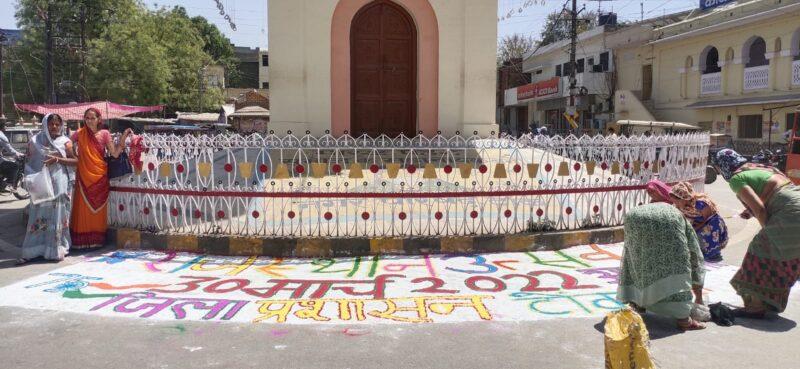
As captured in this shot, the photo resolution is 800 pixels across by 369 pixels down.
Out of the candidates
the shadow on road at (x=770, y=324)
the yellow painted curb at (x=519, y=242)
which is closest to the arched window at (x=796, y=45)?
the yellow painted curb at (x=519, y=242)

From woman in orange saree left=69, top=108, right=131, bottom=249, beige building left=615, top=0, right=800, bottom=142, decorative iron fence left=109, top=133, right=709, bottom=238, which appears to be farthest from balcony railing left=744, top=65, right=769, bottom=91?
woman in orange saree left=69, top=108, right=131, bottom=249

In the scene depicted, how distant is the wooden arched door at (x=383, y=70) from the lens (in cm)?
1224

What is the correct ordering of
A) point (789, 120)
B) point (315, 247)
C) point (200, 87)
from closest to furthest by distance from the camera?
point (315, 247) → point (789, 120) → point (200, 87)

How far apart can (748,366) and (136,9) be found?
35.6 meters

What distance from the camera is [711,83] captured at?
2614cm

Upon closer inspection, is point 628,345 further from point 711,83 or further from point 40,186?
point 711,83

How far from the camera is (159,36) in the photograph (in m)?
35.7

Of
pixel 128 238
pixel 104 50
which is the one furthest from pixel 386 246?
pixel 104 50

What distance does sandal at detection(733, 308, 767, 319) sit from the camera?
4.68 meters

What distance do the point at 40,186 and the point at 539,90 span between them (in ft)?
112

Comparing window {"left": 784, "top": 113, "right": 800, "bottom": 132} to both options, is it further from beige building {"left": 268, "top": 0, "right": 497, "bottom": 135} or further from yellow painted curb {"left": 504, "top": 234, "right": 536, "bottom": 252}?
yellow painted curb {"left": 504, "top": 234, "right": 536, "bottom": 252}

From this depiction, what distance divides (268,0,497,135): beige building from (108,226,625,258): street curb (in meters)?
5.47

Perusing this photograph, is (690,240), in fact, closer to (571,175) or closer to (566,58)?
(571,175)

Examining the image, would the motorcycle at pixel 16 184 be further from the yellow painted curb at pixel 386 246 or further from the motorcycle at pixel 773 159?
the motorcycle at pixel 773 159
